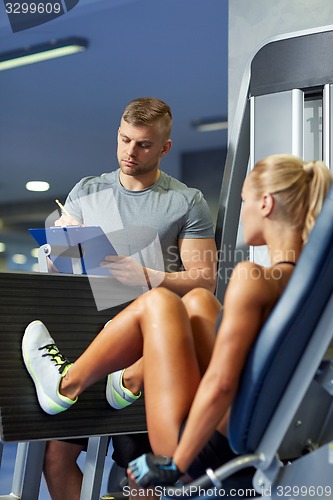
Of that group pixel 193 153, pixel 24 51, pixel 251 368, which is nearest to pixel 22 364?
pixel 251 368

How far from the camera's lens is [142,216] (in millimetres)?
2643

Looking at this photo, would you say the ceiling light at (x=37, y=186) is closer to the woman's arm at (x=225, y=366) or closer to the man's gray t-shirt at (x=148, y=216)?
the man's gray t-shirt at (x=148, y=216)

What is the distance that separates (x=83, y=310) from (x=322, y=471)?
0.91m

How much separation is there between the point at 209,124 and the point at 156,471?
140 inches

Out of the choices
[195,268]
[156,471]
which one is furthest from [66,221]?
[156,471]

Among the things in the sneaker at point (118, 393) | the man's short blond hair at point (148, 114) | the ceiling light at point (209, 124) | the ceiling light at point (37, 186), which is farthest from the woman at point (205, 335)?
the ceiling light at point (37, 186)

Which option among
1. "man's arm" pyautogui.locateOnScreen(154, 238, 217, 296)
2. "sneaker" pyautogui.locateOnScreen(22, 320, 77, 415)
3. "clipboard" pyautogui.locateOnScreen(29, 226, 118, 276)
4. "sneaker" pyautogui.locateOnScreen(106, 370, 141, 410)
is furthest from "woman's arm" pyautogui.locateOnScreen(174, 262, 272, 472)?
"man's arm" pyautogui.locateOnScreen(154, 238, 217, 296)

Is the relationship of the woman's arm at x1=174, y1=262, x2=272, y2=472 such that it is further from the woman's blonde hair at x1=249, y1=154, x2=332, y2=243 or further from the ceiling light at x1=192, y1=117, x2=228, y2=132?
the ceiling light at x1=192, y1=117, x2=228, y2=132

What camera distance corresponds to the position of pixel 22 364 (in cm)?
203

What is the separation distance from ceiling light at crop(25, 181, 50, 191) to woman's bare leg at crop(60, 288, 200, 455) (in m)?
3.56

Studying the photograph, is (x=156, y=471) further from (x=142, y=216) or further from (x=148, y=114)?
(x=148, y=114)

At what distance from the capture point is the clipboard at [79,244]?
217 centimetres

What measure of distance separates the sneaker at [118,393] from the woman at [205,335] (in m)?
0.24

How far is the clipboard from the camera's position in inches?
85.3
